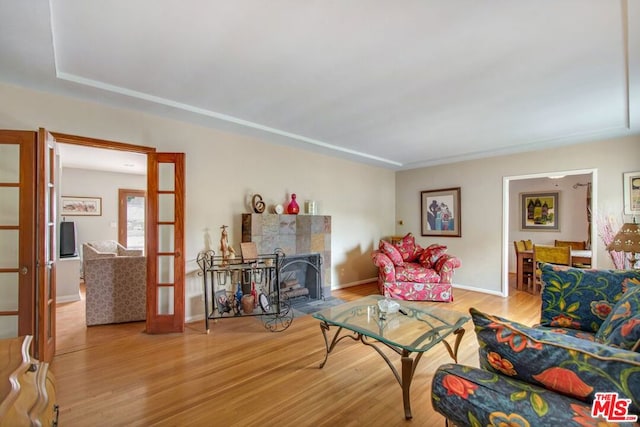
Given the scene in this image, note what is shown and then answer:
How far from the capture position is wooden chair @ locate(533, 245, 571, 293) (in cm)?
483

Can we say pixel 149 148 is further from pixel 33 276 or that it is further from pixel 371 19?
pixel 371 19

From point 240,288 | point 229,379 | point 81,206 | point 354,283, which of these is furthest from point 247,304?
point 81,206

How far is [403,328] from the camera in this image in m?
2.36

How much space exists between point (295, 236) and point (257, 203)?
850 mm

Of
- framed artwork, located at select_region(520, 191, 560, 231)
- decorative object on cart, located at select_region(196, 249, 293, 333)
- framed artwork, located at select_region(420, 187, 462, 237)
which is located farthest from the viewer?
framed artwork, located at select_region(520, 191, 560, 231)

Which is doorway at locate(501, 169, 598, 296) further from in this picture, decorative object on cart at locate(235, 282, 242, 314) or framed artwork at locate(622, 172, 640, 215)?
decorative object on cart at locate(235, 282, 242, 314)

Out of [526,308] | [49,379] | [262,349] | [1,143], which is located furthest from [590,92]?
[1,143]

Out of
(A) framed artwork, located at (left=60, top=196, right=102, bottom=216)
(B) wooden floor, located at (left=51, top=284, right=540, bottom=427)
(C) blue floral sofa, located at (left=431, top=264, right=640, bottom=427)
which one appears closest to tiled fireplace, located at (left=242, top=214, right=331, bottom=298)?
(B) wooden floor, located at (left=51, top=284, right=540, bottom=427)

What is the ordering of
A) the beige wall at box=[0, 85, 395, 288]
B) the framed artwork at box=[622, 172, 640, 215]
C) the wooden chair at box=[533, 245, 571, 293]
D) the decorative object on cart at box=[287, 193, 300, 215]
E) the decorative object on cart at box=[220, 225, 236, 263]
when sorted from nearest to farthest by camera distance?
the beige wall at box=[0, 85, 395, 288]
the decorative object on cart at box=[220, 225, 236, 263]
the framed artwork at box=[622, 172, 640, 215]
the decorative object on cart at box=[287, 193, 300, 215]
the wooden chair at box=[533, 245, 571, 293]

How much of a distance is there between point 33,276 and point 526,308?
5.86 metres

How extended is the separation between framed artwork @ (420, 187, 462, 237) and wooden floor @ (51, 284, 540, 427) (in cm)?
286

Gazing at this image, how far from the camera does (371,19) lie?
1807 mm

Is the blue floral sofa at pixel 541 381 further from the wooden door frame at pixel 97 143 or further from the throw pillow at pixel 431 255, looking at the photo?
the throw pillow at pixel 431 255

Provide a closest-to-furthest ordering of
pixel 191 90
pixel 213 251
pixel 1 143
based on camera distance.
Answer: pixel 1 143 < pixel 191 90 < pixel 213 251
